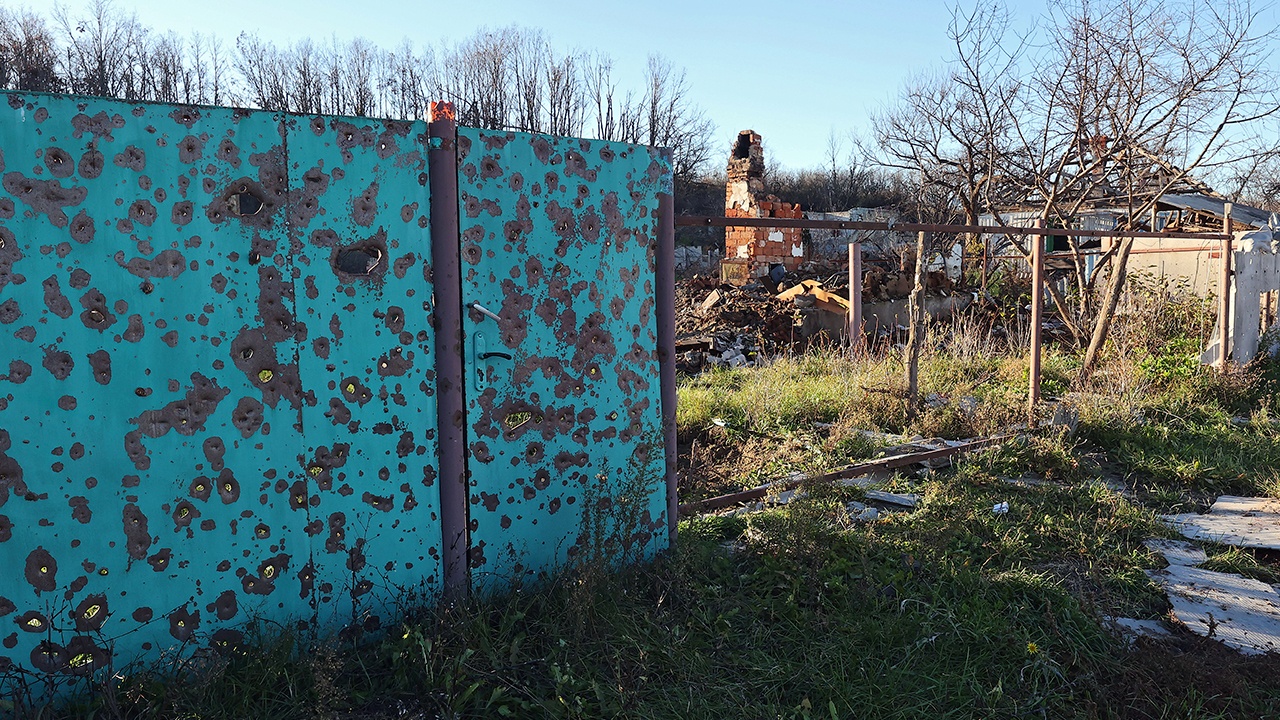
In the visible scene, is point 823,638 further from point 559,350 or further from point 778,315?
point 778,315

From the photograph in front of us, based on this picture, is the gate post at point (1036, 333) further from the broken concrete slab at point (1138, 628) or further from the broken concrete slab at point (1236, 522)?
the broken concrete slab at point (1138, 628)

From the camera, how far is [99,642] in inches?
87.5

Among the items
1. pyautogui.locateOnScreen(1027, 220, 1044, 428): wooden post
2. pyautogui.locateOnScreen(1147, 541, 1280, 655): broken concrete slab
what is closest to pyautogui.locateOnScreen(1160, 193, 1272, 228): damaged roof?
pyautogui.locateOnScreen(1027, 220, 1044, 428): wooden post

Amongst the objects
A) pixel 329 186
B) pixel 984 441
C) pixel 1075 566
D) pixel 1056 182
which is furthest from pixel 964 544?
pixel 1056 182

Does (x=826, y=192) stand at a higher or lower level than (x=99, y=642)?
higher

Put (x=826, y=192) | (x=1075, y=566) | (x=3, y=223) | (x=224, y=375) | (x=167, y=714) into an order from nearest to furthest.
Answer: (x=3, y=223), (x=167, y=714), (x=224, y=375), (x=1075, y=566), (x=826, y=192)

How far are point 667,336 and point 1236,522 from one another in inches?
130

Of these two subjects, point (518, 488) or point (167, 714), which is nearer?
point (167, 714)

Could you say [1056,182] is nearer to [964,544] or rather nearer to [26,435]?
[964,544]

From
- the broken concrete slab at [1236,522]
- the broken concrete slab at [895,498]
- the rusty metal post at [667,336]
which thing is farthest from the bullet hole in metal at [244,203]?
the broken concrete slab at [1236,522]

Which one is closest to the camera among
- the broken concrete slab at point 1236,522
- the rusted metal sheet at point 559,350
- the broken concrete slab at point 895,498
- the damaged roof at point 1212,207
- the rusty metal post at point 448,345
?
the rusty metal post at point 448,345

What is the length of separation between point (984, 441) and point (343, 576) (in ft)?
13.8

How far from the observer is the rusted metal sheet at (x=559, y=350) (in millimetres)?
2748

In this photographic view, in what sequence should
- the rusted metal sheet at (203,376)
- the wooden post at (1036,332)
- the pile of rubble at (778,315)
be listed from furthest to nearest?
1. the pile of rubble at (778,315)
2. the wooden post at (1036,332)
3. the rusted metal sheet at (203,376)
